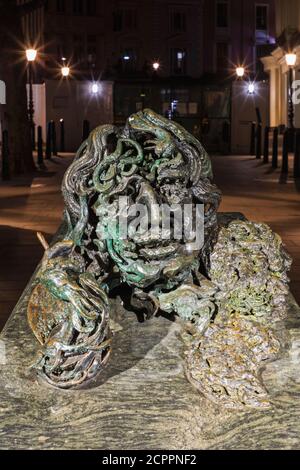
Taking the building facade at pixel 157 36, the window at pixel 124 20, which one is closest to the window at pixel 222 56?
the building facade at pixel 157 36

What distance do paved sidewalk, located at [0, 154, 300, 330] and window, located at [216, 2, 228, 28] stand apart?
46.2 meters

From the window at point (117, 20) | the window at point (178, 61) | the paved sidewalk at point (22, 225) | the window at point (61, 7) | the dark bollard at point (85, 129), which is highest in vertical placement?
the window at point (61, 7)

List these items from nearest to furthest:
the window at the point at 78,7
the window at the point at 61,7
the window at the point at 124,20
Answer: the window at the point at 61,7 → the window at the point at 78,7 → the window at the point at 124,20

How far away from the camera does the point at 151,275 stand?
2.82m

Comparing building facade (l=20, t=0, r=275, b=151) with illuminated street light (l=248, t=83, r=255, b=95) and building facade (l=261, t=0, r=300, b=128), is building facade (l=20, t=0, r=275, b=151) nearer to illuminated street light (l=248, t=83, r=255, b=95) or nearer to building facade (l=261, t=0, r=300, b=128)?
building facade (l=261, t=0, r=300, b=128)

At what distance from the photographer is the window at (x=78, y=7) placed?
202 feet

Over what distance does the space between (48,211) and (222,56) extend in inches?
2245

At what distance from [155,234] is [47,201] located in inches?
477

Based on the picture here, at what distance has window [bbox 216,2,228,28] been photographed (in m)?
67.5

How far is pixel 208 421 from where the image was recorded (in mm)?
2561

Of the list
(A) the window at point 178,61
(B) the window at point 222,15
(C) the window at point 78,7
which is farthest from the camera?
(B) the window at point 222,15

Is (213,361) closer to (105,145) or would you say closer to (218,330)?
(218,330)

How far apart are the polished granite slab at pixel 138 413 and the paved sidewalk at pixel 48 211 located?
3832mm

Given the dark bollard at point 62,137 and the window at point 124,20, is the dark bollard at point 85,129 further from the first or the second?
the window at point 124,20
